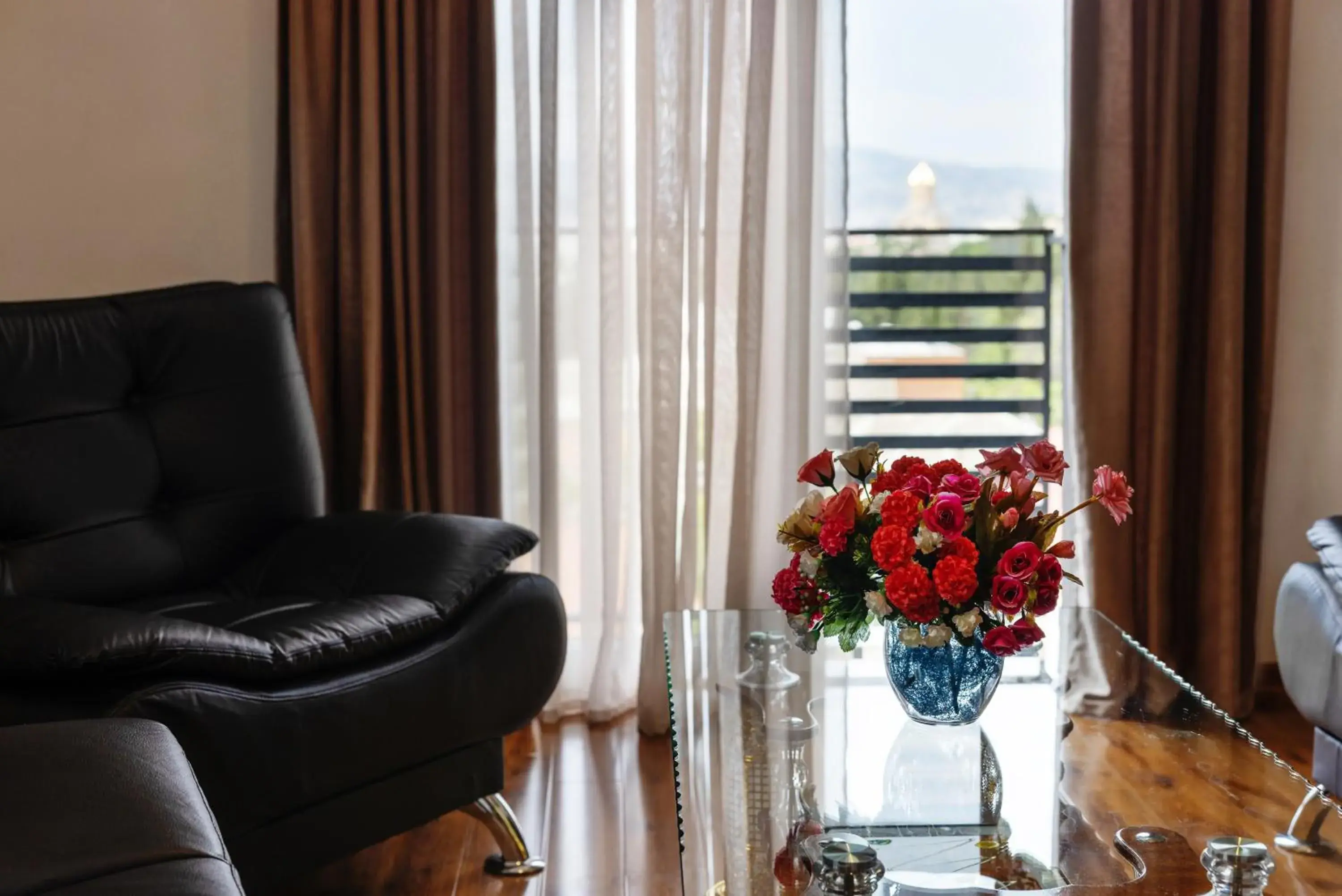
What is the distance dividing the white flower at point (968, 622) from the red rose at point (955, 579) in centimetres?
3

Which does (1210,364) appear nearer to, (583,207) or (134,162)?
(583,207)

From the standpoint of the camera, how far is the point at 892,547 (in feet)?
5.08

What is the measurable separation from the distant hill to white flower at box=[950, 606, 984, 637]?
70.2 inches

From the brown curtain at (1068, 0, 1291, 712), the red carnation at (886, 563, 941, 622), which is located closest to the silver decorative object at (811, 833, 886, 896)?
the red carnation at (886, 563, 941, 622)

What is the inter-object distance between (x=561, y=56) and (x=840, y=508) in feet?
5.53

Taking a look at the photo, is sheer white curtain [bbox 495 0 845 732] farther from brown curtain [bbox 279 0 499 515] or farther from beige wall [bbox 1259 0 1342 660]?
beige wall [bbox 1259 0 1342 660]

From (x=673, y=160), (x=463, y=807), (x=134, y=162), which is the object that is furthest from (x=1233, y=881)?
(x=134, y=162)

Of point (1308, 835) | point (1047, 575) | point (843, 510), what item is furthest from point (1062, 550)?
point (1308, 835)

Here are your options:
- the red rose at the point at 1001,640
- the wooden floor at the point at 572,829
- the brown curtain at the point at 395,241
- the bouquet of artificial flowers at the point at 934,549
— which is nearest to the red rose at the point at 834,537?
the bouquet of artificial flowers at the point at 934,549

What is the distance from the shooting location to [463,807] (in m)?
2.20

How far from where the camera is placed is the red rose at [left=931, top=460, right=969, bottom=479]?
1.64 metres

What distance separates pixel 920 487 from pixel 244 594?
4.71 ft

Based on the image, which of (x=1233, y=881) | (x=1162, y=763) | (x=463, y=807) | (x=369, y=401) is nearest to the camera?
(x=1233, y=881)

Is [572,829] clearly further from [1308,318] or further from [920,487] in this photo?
[1308,318]
